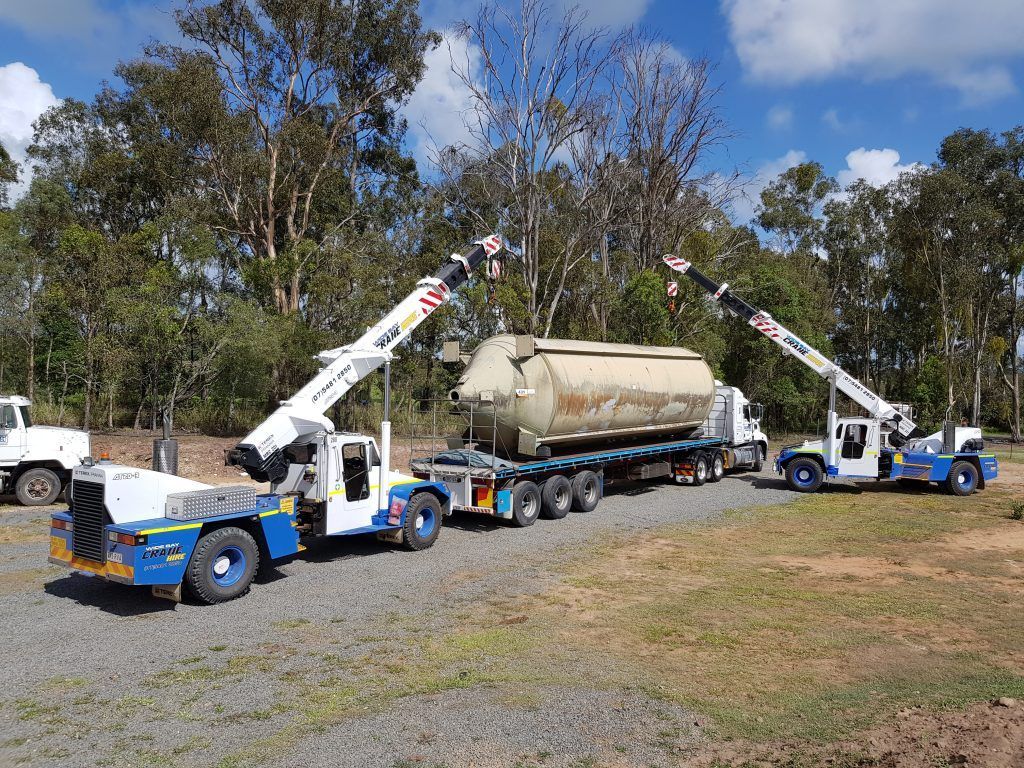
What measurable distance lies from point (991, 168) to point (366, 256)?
36046 millimetres

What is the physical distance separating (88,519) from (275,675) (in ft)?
12.8

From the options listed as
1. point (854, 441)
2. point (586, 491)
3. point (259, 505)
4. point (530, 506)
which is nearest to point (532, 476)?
point (530, 506)

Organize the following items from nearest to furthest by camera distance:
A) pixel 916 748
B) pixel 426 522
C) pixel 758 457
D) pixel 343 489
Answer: pixel 916 748 → pixel 343 489 → pixel 426 522 → pixel 758 457

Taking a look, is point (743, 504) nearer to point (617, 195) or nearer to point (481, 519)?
point (481, 519)

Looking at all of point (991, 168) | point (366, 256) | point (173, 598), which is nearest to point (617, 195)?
point (366, 256)

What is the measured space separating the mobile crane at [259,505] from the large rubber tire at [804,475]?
12801 millimetres

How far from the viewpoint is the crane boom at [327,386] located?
38.7 feet

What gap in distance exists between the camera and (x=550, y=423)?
1702 cm

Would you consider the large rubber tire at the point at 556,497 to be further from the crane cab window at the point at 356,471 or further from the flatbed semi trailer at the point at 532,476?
the crane cab window at the point at 356,471

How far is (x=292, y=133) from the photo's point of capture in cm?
3372

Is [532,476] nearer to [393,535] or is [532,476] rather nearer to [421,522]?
[421,522]

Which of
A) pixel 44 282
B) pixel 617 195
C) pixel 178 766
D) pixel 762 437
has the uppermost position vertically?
pixel 617 195

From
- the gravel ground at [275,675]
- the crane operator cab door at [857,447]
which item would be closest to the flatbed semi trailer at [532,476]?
the gravel ground at [275,675]

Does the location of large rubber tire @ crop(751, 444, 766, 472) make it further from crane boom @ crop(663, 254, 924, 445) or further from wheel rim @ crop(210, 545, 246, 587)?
wheel rim @ crop(210, 545, 246, 587)
